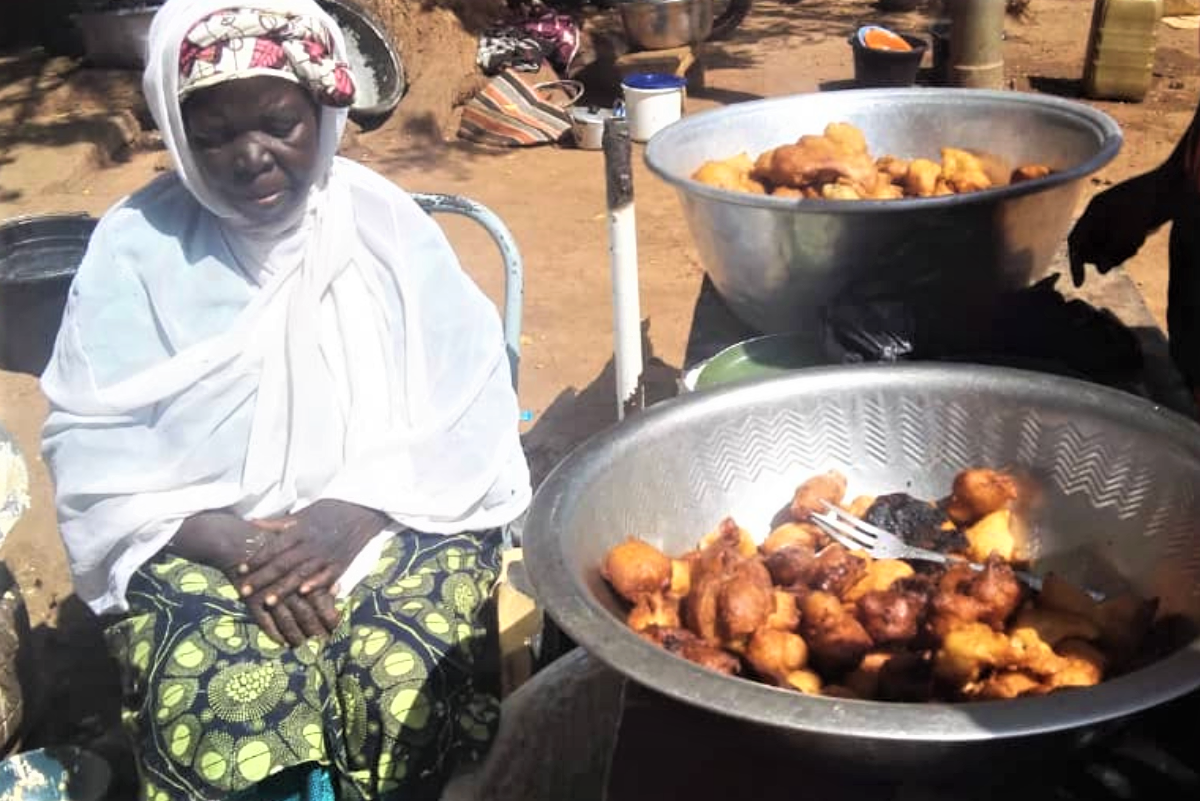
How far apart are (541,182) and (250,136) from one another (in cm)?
491

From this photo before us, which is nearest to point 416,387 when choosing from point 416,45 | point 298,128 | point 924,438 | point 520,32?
point 298,128

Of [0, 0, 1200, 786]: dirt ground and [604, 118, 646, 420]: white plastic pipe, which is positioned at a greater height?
[604, 118, 646, 420]: white plastic pipe

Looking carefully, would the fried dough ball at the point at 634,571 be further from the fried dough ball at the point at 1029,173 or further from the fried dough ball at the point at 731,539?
the fried dough ball at the point at 1029,173

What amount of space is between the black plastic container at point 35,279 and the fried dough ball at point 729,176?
78.8 inches

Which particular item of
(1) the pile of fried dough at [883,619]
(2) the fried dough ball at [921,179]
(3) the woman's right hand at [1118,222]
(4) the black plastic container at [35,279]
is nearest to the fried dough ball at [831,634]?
(1) the pile of fried dough at [883,619]

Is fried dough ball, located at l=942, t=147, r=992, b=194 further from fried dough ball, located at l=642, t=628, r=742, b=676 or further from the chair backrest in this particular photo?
fried dough ball, located at l=642, t=628, r=742, b=676

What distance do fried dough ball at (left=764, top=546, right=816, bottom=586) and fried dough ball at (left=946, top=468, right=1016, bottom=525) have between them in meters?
0.26

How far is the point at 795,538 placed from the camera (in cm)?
178

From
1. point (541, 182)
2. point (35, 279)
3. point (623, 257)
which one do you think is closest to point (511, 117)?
point (541, 182)

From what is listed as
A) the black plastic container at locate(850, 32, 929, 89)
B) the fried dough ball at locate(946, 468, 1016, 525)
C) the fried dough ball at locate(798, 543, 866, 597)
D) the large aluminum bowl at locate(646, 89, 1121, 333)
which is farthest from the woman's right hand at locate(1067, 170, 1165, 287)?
the black plastic container at locate(850, 32, 929, 89)

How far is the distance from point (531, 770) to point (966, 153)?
1.78 meters

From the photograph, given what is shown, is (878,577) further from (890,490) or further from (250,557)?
(250,557)

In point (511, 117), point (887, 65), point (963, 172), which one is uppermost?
point (963, 172)

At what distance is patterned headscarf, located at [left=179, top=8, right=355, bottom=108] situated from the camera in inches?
87.4
